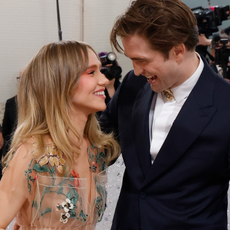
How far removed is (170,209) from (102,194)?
32 cm

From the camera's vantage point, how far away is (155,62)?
1.34 m

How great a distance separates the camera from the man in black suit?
4.10ft

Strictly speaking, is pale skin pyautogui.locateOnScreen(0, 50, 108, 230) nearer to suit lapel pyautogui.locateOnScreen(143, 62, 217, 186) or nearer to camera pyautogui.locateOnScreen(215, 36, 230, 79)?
suit lapel pyautogui.locateOnScreen(143, 62, 217, 186)

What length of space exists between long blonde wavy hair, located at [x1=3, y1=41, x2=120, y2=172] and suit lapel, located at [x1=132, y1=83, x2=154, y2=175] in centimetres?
29

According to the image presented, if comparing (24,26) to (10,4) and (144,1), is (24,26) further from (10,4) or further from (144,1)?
(144,1)

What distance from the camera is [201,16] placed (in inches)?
92.5

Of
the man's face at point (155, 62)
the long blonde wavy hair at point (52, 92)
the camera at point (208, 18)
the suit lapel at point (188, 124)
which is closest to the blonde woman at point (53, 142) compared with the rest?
the long blonde wavy hair at point (52, 92)

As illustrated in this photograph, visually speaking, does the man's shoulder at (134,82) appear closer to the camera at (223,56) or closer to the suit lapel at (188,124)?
the suit lapel at (188,124)

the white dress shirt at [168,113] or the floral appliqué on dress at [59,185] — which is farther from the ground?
the white dress shirt at [168,113]

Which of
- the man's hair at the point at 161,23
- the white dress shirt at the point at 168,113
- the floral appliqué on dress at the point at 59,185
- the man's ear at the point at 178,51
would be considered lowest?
the floral appliqué on dress at the point at 59,185

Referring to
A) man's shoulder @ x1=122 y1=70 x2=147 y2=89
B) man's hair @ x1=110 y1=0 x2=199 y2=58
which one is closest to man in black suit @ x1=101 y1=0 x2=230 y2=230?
man's hair @ x1=110 y1=0 x2=199 y2=58

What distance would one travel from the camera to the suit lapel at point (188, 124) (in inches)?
49.2

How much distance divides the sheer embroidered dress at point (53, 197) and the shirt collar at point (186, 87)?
55cm

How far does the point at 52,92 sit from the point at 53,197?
432 millimetres
